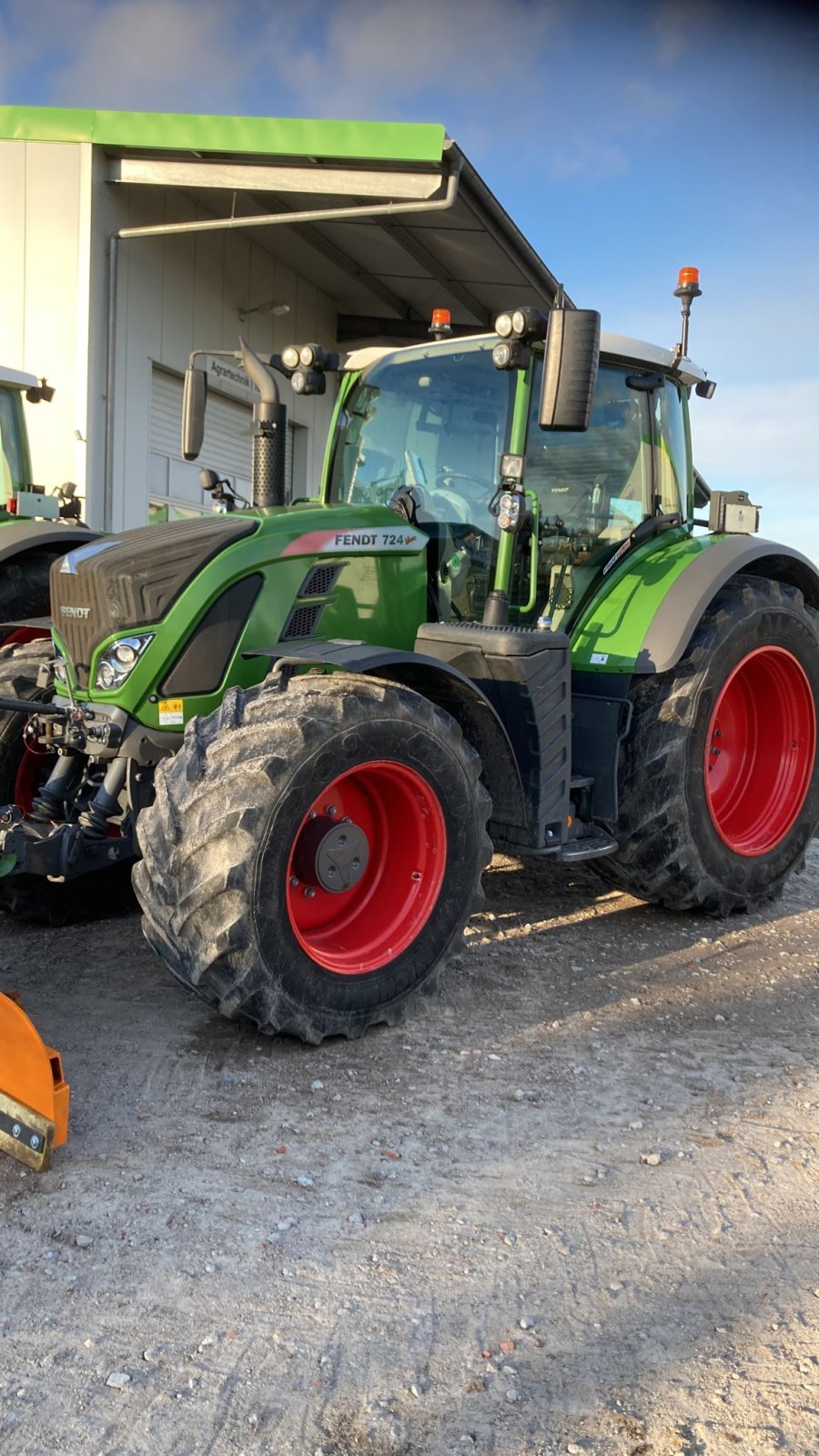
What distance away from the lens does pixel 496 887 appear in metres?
5.27

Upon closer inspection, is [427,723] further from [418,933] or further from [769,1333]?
[769,1333]

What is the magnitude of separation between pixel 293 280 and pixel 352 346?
135 cm

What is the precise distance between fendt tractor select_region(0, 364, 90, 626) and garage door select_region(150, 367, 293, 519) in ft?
10.6

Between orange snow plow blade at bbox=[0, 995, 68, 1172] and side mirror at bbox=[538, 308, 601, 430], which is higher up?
side mirror at bbox=[538, 308, 601, 430]

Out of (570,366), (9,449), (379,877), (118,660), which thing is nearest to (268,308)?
(9,449)

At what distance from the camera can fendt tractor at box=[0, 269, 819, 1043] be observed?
322 cm

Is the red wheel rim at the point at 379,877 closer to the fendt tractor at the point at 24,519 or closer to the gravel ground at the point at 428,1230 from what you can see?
the gravel ground at the point at 428,1230

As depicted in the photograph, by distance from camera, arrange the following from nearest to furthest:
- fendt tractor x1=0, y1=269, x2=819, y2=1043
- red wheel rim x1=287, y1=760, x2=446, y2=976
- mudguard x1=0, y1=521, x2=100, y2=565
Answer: fendt tractor x1=0, y1=269, x2=819, y2=1043 < red wheel rim x1=287, y1=760, x2=446, y2=976 < mudguard x1=0, y1=521, x2=100, y2=565

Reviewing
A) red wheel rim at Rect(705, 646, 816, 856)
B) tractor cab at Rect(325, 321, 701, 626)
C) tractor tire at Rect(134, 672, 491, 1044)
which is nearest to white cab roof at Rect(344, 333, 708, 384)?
tractor cab at Rect(325, 321, 701, 626)

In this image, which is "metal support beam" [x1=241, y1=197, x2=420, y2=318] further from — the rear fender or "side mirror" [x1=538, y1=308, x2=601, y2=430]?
"side mirror" [x1=538, y1=308, x2=601, y2=430]

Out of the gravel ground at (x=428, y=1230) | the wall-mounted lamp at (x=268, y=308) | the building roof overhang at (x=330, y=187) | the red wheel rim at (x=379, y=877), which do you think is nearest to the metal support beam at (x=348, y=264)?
the building roof overhang at (x=330, y=187)

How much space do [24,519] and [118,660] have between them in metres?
3.60

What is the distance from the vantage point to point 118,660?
3.62m

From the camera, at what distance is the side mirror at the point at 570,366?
359 cm
